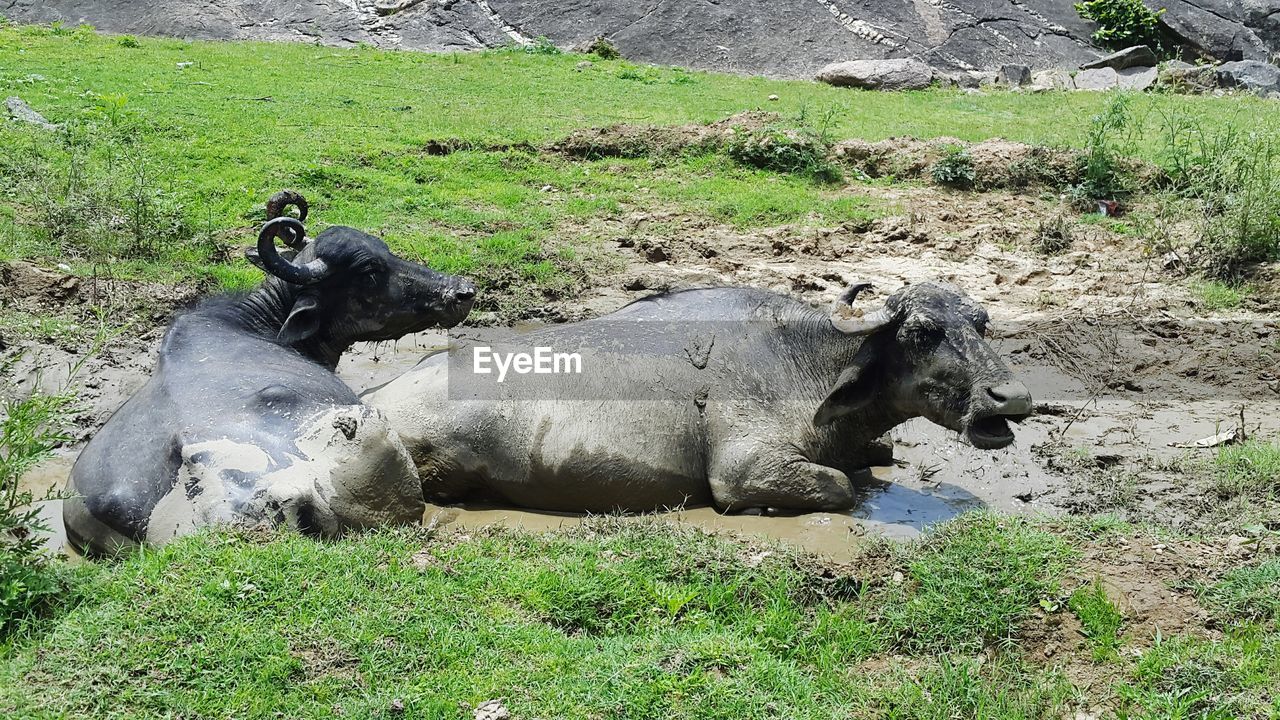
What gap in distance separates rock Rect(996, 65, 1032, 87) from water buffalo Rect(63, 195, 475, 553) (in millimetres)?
20066

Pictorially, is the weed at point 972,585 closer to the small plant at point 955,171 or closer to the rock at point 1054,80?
the small plant at point 955,171

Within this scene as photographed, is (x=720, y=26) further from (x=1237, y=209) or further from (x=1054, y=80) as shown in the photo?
(x=1237, y=209)

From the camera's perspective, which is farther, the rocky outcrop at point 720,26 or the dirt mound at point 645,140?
the rocky outcrop at point 720,26

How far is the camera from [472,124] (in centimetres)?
1512

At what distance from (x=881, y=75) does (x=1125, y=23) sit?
10.4 meters

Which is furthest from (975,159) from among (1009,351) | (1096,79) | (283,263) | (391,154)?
(1096,79)

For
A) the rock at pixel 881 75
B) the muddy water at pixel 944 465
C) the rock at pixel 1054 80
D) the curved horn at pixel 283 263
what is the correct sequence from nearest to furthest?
the muddy water at pixel 944 465 → the curved horn at pixel 283 263 → the rock at pixel 881 75 → the rock at pixel 1054 80

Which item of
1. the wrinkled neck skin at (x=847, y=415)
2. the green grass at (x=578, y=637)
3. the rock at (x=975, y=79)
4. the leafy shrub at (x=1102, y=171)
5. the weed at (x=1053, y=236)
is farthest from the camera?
the rock at (x=975, y=79)

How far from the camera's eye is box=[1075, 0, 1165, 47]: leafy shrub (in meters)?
28.8

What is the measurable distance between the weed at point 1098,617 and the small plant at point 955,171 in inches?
341

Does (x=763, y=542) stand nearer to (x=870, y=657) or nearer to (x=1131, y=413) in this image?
(x=870, y=657)

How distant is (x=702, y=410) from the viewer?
6754 millimetres

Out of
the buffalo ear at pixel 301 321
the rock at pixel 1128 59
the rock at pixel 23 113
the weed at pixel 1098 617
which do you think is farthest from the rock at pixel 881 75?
the weed at pixel 1098 617

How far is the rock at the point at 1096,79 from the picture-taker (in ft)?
78.2
